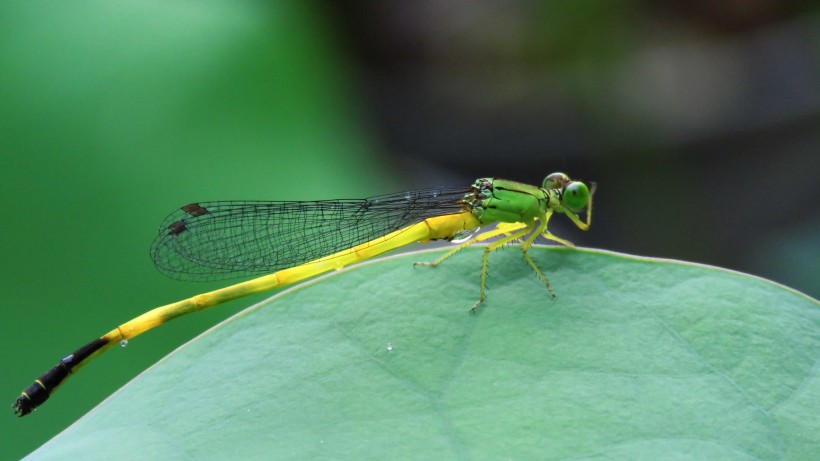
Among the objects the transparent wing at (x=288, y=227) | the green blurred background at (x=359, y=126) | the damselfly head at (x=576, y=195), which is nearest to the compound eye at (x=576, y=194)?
the damselfly head at (x=576, y=195)

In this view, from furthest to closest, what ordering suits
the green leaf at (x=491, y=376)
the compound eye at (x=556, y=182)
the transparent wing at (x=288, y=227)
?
the transparent wing at (x=288, y=227), the compound eye at (x=556, y=182), the green leaf at (x=491, y=376)

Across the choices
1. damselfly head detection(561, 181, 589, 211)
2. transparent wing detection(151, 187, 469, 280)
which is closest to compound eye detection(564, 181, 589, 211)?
damselfly head detection(561, 181, 589, 211)

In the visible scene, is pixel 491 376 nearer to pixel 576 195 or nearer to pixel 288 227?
pixel 576 195

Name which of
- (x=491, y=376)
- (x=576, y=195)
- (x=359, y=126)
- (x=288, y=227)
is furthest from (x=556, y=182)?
(x=359, y=126)

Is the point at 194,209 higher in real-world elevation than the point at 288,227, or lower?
higher

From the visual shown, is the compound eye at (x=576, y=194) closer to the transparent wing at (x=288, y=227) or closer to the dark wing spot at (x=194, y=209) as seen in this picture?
the transparent wing at (x=288, y=227)
